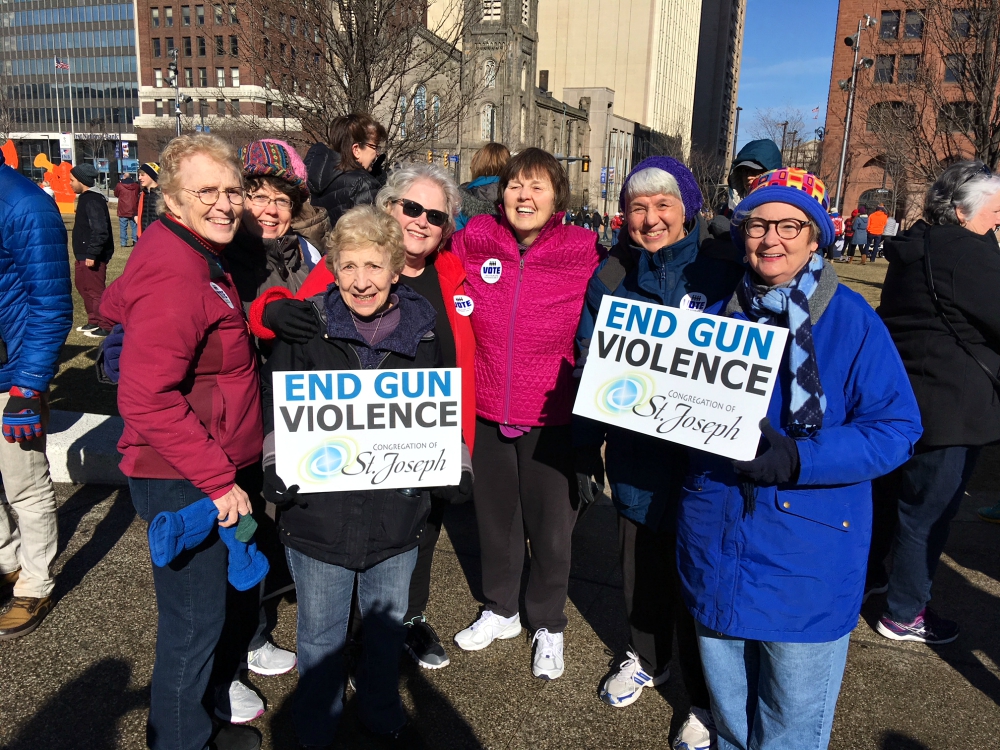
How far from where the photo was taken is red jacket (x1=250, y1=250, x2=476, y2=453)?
291 centimetres

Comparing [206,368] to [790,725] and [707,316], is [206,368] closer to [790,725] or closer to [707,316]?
Result: [707,316]

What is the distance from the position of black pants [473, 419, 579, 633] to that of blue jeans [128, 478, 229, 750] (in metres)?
1.30

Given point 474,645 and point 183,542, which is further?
point 474,645

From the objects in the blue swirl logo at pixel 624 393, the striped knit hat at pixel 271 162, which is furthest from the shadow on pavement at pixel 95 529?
the blue swirl logo at pixel 624 393

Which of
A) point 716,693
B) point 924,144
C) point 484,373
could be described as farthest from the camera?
point 924,144

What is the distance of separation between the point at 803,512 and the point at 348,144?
11.8 feet

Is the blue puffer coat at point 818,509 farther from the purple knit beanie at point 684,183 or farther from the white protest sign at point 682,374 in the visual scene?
the purple knit beanie at point 684,183

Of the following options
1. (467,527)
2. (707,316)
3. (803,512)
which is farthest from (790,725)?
(467,527)

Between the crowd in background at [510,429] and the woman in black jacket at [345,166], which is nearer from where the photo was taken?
the crowd in background at [510,429]

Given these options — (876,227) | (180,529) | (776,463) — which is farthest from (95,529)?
(876,227)

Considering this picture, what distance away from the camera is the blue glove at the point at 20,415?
3.24 meters

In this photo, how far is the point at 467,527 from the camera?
4941 millimetres

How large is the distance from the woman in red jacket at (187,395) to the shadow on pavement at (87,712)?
54 cm

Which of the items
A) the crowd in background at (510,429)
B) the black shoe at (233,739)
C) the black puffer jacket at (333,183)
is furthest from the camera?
the black puffer jacket at (333,183)
